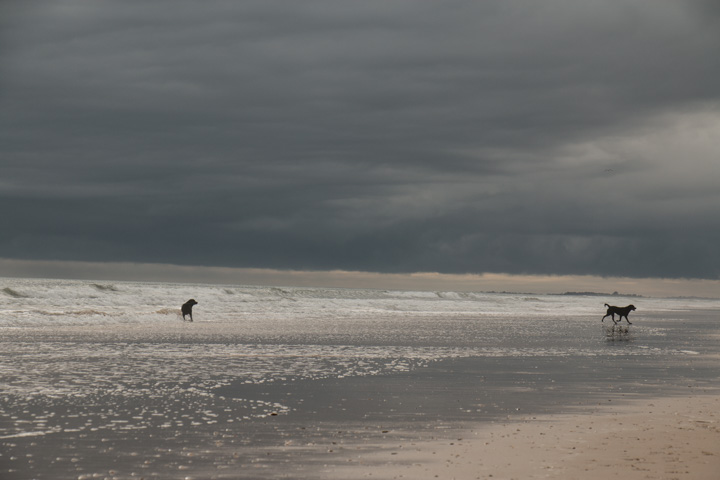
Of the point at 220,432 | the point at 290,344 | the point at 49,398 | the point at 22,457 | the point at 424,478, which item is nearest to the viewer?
the point at 424,478

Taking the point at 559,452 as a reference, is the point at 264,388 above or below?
below

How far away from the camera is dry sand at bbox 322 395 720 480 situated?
8195 millimetres

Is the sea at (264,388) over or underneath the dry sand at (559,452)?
underneath

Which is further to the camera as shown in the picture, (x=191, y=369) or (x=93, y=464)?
(x=191, y=369)

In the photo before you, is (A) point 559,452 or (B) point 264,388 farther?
(B) point 264,388

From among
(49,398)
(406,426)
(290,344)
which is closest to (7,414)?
(49,398)

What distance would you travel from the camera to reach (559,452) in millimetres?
9242

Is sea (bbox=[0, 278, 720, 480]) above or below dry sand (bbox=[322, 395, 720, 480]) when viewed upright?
below

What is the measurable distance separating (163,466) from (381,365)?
11094mm

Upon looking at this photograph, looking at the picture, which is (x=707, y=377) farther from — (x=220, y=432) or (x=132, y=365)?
(x=132, y=365)

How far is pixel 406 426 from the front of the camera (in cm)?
1087

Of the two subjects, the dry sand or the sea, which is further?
the sea

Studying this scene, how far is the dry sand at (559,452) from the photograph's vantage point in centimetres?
820

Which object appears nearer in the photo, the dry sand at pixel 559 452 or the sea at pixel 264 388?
the dry sand at pixel 559 452
